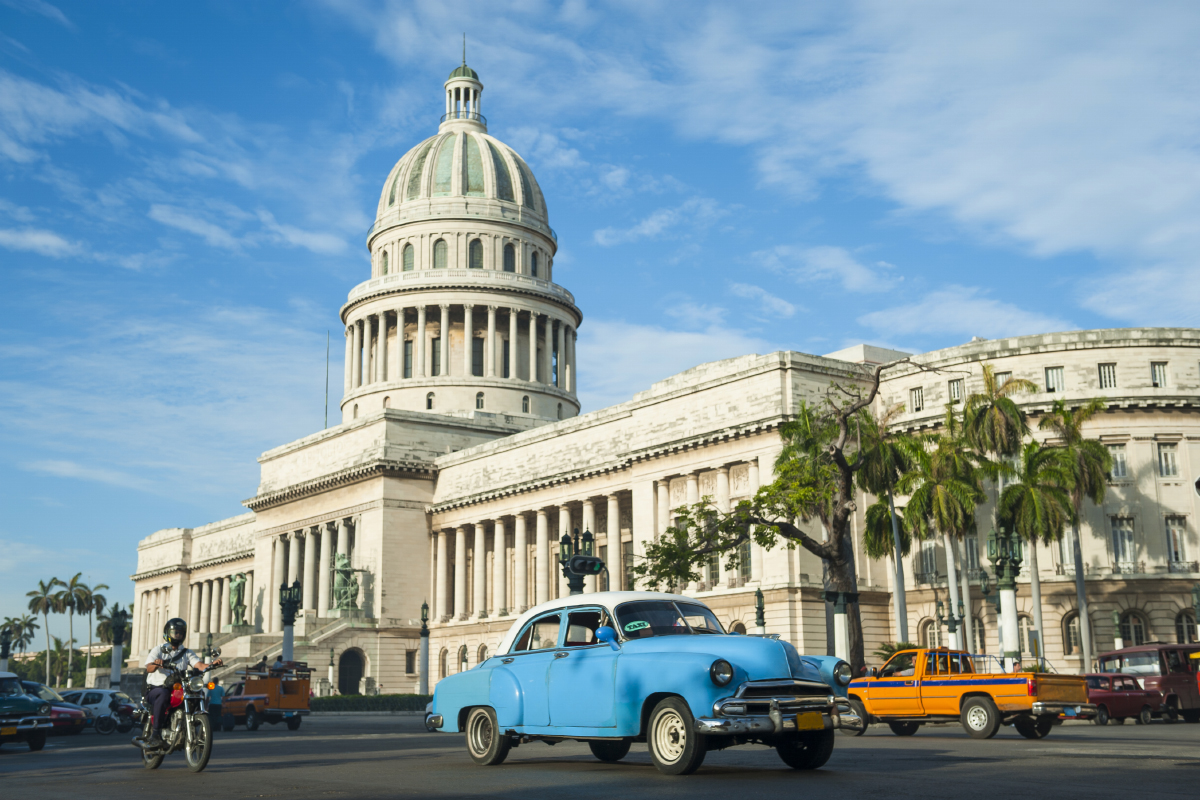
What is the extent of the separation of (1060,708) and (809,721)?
40.4ft

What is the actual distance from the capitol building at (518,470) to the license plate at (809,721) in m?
34.4

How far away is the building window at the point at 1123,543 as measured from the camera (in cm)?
5050

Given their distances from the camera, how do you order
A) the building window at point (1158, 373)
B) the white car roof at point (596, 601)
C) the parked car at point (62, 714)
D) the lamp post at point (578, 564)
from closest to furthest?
the white car roof at point (596, 601) < the parked car at point (62, 714) < the lamp post at point (578, 564) < the building window at point (1158, 373)

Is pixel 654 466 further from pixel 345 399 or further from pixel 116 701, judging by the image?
pixel 345 399

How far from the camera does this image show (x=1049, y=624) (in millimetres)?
50438

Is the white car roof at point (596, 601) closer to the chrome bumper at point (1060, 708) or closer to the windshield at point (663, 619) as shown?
the windshield at point (663, 619)

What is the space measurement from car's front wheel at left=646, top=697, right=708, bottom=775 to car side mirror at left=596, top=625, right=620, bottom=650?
0.96 meters

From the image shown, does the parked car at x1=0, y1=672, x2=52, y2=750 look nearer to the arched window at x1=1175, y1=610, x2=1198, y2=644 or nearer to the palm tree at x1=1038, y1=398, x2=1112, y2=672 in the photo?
the palm tree at x1=1038, y1=398, x2=1112, y2=672

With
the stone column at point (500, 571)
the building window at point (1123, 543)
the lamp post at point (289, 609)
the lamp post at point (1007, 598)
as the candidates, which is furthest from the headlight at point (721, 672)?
the stone column at point (500, 571)

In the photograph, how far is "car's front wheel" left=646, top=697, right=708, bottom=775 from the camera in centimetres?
1346

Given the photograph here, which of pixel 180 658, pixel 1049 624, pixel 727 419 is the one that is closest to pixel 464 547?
pixel 727 419

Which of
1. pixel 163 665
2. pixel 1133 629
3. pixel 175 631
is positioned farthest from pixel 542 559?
pixel 175 631

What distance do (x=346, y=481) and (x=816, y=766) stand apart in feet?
220

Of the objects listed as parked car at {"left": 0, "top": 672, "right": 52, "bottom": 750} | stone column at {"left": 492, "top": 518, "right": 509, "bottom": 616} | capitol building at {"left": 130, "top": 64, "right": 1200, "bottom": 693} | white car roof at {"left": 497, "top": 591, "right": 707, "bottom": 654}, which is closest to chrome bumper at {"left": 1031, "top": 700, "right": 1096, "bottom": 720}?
white car roof at {"left": 497, "top": 591, "right": 707, "bottom": 654}
